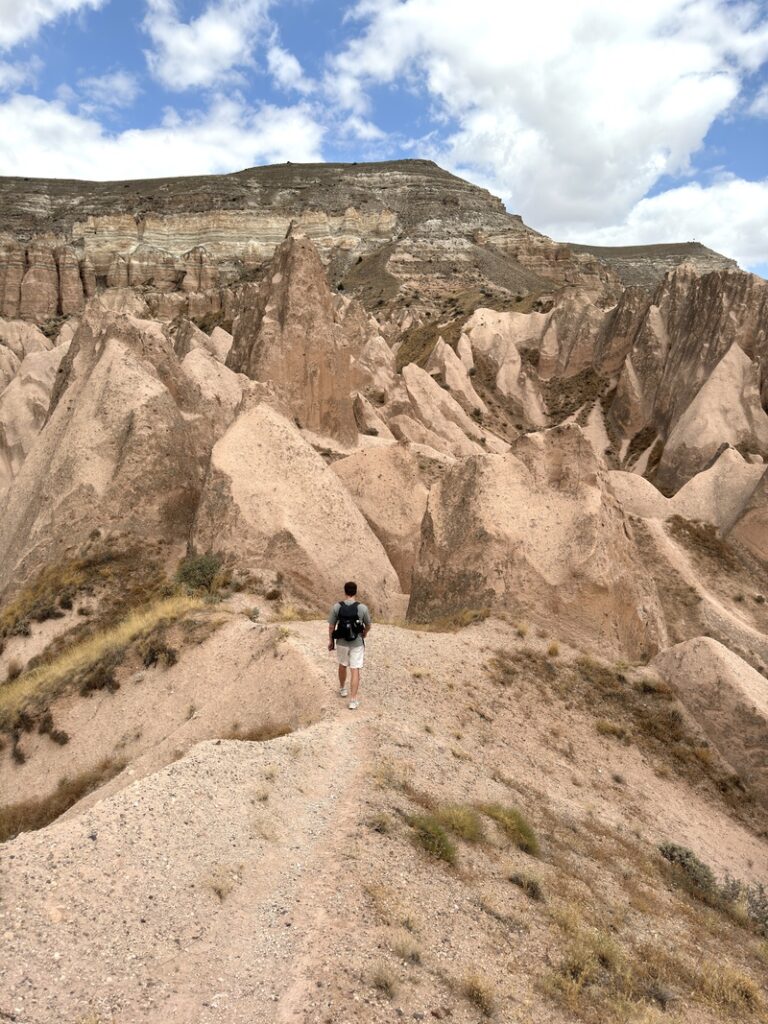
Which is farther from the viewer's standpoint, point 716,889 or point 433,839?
point 716,889

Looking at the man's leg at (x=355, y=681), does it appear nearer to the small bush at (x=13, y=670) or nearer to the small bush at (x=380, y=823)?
the small bush at (x=380, y=823)

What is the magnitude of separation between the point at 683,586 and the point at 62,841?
14766 millimetres

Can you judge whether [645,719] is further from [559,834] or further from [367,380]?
[367,380]

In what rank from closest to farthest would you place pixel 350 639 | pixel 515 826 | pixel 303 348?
pixel 515 826 → pixel 350 639 → pixel 303 348

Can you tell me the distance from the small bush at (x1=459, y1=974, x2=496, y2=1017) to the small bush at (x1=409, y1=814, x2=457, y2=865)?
1281 mm

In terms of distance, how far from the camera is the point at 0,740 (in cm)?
972

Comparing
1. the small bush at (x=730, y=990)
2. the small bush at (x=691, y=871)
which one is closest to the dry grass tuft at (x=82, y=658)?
the small bush at (x=691, y=871)

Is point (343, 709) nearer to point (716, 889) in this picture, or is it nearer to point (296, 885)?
point (296, 885)

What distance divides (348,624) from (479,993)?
446 centimetres

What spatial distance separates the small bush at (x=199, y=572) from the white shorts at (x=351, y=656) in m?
5.30

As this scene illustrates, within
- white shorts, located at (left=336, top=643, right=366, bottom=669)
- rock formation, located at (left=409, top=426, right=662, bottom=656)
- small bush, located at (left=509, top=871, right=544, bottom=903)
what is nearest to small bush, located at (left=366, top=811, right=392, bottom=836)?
small bush, located at (left=509, top=871, right=544, bottom=903)

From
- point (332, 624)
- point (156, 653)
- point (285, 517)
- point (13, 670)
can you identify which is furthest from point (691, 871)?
point (13, 670)

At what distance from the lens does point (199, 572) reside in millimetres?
13203

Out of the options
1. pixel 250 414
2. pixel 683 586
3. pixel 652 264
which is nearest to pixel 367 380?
pixel 250 414
